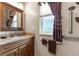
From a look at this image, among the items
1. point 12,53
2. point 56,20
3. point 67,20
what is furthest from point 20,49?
point 67,20

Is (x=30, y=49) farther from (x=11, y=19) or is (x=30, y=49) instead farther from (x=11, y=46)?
(x=11, y=19)

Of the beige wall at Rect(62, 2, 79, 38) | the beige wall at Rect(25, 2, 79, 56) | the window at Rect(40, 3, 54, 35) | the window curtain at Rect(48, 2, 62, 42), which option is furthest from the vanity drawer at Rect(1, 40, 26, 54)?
the beige wall at Rect(62, 2, 79, 38)

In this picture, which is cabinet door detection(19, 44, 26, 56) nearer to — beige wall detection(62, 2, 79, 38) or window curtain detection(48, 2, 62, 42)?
window curtain detection(48, 2, 62, 42)

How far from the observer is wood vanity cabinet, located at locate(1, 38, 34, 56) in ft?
4.89

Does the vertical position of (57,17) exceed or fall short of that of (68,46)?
it exceeds it

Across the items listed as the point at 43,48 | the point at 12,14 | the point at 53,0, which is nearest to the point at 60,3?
the point at 53,0

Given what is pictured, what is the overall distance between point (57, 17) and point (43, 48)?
409mm

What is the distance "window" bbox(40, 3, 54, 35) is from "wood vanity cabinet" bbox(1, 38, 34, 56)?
0.63 feet

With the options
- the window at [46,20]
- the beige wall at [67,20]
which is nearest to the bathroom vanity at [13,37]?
the window at [46,20]

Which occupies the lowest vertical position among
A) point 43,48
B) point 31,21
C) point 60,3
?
point 43,48

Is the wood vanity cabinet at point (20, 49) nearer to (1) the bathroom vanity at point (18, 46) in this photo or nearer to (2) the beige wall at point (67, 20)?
(1) the bathroom vanity at point (18, 46)

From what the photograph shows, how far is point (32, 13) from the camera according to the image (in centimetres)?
166

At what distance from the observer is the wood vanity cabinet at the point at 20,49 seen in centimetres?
149

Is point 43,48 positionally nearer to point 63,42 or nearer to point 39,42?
point 39,42
